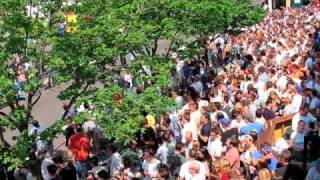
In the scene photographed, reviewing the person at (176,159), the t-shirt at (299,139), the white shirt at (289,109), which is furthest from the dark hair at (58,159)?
the white shirt at (289,109)

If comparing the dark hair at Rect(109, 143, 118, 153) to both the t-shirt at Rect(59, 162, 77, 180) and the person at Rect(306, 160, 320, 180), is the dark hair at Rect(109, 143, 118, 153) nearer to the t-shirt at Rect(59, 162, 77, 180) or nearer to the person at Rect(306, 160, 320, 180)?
the t-shirt at Rect(59, 162, 77, 180)

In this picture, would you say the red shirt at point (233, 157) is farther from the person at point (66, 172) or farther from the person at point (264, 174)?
the person at point (66, 172)

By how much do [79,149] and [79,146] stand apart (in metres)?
0.07

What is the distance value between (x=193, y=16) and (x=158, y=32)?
2.71 m

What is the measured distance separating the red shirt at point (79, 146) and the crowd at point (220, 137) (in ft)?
0.07

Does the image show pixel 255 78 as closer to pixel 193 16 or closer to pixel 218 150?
pixel 193 16

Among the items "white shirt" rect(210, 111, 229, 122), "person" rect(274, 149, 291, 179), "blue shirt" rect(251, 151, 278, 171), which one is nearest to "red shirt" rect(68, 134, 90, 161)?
"white shirt" rect(210, 111, 229, 122)

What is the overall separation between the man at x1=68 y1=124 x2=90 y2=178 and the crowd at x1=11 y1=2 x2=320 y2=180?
23mm

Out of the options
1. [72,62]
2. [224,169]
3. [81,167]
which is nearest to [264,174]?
[224,169]

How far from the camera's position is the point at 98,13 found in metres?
13.9

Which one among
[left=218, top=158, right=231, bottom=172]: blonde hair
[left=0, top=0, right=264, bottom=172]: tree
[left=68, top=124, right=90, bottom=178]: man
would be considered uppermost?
[left=0, top=0, right=264, bottom=172]: tree

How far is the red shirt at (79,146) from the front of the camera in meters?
14.0

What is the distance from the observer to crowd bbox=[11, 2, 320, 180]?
36.8 ft

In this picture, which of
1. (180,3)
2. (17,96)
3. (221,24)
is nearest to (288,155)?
(17,96)
